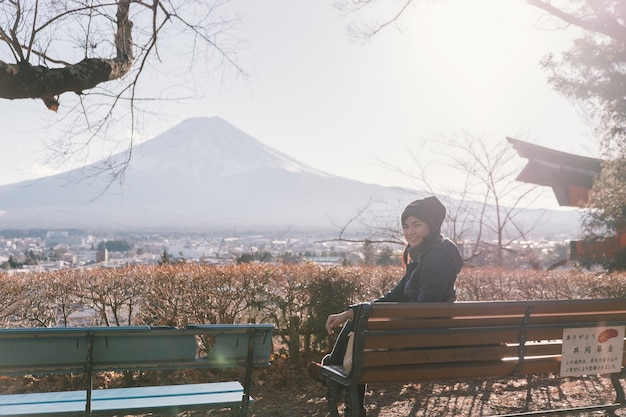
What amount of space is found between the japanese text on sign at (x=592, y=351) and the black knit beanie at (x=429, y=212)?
3.76 feet

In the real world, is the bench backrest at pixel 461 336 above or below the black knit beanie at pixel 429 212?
below

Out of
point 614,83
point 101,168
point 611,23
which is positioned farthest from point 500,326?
point 614,83

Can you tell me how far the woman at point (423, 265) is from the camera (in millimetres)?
4254

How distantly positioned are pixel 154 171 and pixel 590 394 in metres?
152

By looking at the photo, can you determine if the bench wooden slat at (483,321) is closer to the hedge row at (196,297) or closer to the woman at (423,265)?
the woman at (423,265)

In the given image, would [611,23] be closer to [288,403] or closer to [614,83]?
[614,83]

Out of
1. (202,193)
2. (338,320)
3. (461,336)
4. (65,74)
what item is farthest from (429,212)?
(202,193)

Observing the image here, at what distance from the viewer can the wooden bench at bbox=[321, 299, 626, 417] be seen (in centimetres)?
380

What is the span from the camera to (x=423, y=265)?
4352 mm

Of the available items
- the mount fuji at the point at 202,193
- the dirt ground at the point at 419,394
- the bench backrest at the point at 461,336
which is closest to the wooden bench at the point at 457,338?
the bench backrest at the point at 461,336

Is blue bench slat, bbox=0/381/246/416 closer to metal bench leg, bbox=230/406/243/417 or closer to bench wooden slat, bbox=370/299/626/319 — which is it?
metal bench leg, bbox=230/406/243/417

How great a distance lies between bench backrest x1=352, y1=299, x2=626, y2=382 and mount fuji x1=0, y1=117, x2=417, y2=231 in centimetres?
11841

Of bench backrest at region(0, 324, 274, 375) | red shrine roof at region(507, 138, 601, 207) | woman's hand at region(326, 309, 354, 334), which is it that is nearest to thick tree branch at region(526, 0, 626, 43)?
red shrine roof at region(507, 138, 601, 207)

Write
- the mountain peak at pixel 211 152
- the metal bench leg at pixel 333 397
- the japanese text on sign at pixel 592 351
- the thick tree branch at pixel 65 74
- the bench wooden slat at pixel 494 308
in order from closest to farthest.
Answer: the bench wooden slat at pixel 494 308 < the metal bench leg at pixel 333 397 < the japanese text on sign at pixel 592 351 < the thick tree branch at pixel 65 74 < the mountain peak at pixel 211 152
